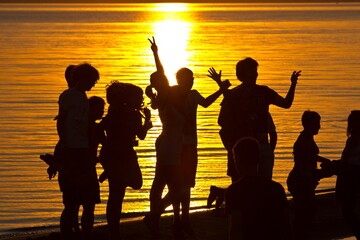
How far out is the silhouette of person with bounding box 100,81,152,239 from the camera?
10.4 meters

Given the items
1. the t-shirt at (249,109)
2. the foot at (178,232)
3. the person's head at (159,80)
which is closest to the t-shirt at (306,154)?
the t-shirt at (249,109)

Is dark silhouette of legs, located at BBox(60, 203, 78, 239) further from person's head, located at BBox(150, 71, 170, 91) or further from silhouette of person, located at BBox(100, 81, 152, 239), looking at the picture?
person's head, located at BBox(150, 71, 170, 91)

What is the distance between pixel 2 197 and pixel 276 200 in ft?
32.2

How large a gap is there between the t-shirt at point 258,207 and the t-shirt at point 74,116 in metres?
3.29

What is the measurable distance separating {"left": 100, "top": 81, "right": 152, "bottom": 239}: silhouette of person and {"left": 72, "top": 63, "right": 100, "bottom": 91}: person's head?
30 cm

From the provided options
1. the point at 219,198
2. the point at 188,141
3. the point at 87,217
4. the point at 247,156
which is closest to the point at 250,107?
the point at 188,141

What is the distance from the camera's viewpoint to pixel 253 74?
34.6ft

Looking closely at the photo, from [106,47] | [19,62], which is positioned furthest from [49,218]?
[106,47]

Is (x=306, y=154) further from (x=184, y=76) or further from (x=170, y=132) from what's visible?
(x=184, y=76)

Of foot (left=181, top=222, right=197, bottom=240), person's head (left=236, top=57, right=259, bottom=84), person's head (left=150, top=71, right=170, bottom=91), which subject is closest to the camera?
person's head (left=236, top=57, right=259, bottom=84)

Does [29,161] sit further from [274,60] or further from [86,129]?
[274,60]

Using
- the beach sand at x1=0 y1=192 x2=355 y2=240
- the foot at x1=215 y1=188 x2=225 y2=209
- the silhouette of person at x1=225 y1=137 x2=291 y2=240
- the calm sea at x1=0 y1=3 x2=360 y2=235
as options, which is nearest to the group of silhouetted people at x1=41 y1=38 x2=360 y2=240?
the beach sand at x1=0 y1=192 x2=355 y2=240

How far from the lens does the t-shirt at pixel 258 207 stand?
7016mm

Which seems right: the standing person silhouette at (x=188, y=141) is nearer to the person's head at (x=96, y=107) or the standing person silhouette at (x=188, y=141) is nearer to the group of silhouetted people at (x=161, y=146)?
the group of silhouetted people at (x=161, y=146)
